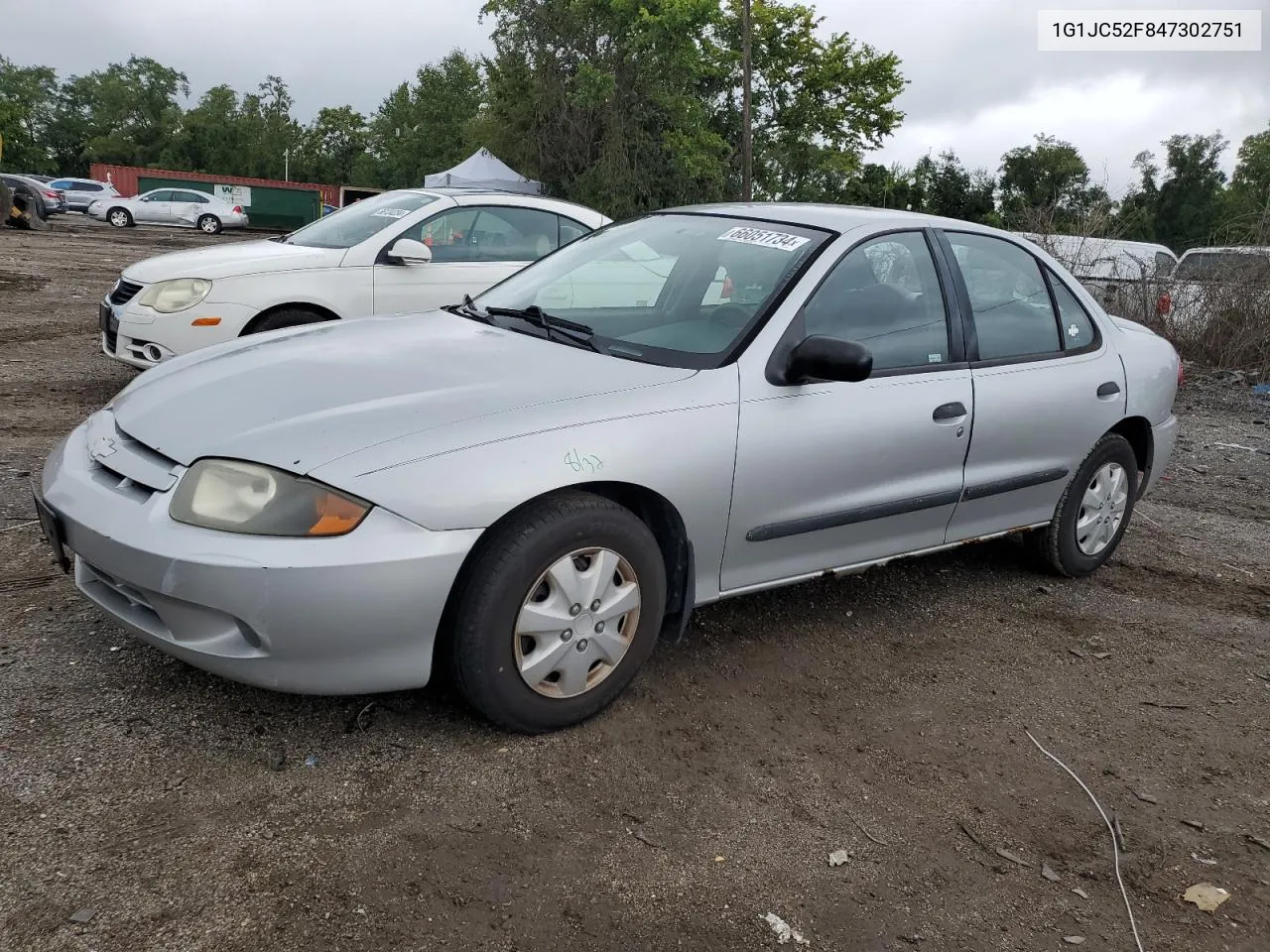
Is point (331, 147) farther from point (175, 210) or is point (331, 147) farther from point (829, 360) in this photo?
point (829, 360)

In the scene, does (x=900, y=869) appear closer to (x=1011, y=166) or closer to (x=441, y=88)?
(x=1011, y=166)

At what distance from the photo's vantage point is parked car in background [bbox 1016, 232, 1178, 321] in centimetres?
1142

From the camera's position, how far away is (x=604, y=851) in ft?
8.21

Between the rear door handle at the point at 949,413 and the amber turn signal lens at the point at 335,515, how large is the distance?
211 centimetres

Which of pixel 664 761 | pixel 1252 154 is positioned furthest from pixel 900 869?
pixel 1252 154

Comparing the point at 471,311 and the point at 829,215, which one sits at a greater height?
the point at 829,215

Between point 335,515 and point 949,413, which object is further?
point 949,413

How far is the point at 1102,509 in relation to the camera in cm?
467

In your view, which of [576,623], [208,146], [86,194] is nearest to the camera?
[576,623]

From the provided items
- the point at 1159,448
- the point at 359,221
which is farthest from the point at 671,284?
the point at 359,221

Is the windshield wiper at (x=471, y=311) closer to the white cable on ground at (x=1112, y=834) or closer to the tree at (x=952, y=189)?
the white cable on ground at (x=1112, y=834)

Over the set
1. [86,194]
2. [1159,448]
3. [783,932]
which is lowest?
[783,932]

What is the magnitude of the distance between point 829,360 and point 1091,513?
6.88 feet

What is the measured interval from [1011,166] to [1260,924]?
55843mm
